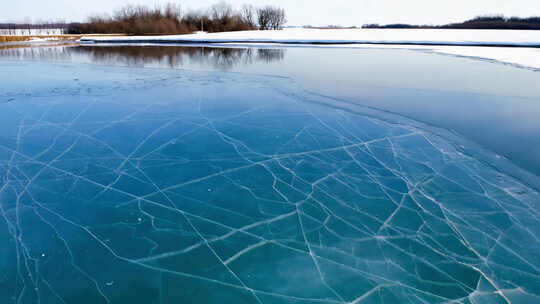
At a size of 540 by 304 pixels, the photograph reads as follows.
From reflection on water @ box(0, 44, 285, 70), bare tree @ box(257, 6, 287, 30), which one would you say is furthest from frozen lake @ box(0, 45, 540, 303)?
bare tree @ box(257, 6, 287, 30)

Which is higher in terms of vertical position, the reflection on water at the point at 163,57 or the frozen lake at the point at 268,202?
the reflection on water at the point at 163,57

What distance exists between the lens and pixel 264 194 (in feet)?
9.27

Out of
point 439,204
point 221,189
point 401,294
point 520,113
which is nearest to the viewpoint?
point 401,294

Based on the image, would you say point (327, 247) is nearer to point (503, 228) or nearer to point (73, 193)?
point (503, 228)

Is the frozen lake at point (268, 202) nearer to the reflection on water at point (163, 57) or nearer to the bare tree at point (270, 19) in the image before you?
the reflection on water at point (163, 57)

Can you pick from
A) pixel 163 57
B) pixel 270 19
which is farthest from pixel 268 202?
pixel 270 19

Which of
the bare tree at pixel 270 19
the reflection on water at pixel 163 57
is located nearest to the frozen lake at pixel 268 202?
the reflection on water at pixel 163 57

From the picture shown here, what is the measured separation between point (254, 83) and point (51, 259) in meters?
6.16

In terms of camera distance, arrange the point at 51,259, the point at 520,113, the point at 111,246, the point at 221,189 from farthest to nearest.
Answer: the point at 520,113 → the point at 221,189 → the point at 111,246 → the point at 51,259

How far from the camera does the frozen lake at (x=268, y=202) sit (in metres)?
1.89

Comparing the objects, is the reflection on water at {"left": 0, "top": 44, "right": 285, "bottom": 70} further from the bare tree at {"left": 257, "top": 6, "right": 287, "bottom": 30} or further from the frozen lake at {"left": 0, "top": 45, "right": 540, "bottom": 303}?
the bare tree at {"left": 257, "top": 6, "right": 287, "bottom": 30}

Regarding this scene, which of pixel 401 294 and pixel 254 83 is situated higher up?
pixel 254 83

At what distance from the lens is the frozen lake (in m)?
1.89

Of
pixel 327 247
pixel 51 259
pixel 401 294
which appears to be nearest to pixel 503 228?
pixel 401 294
